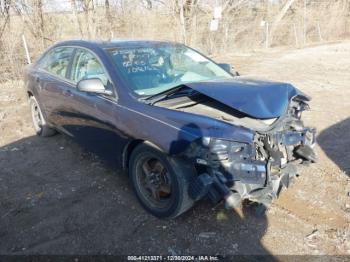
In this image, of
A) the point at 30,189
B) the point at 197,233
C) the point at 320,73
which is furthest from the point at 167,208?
the point at 320,73

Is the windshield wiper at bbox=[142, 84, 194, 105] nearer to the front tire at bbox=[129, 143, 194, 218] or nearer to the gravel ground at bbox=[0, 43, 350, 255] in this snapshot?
the front tire at bbox=[129, 143, 194, 218]

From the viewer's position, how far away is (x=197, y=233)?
10.3ft

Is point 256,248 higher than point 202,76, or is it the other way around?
point 202,76

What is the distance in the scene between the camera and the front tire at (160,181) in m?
Result: 2.94

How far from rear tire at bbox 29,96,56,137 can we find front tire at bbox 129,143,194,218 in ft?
8.83

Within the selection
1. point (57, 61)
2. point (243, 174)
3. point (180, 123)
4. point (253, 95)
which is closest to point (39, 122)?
point (57, 61)

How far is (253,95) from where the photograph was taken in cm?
315

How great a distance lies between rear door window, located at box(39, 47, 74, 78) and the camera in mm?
4492

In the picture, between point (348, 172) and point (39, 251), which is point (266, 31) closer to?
point (348, 172)

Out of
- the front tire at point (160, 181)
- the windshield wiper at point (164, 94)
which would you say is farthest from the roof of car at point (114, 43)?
the front tire at point (160, 181)

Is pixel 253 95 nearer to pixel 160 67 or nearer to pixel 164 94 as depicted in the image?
pixel 164 94

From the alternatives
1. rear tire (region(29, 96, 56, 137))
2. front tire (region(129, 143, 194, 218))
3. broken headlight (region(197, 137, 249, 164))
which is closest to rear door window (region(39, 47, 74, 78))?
rear tire (region(29, 96, 56, 137))

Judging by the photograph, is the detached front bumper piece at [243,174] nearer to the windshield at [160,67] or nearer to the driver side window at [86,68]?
the windshield at [160,67]

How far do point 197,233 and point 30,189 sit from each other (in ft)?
7.24
